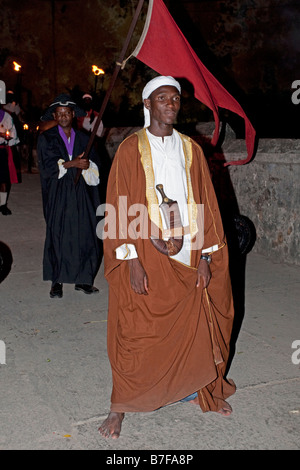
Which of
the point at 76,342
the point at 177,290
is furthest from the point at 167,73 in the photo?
the point at 76,342

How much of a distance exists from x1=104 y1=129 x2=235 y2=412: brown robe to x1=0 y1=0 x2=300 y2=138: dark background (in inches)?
643

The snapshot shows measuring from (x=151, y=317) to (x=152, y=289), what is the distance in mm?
155

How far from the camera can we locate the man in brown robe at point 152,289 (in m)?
3.14

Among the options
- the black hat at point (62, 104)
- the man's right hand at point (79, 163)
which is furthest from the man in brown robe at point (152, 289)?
Answer: the black hat at point (62, 104)

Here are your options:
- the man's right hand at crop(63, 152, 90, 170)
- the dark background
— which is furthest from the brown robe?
the dark background

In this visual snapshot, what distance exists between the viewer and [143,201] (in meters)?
3.14

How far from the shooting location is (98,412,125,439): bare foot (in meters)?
3.09

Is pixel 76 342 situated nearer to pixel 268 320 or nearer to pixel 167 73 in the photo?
pixel 268 320

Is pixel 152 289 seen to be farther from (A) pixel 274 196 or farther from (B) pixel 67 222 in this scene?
(A) pixel 274 196

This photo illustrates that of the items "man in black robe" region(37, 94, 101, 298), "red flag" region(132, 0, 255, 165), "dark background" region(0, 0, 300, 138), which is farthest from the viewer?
"dark background" region(0, 0, 300, 138)

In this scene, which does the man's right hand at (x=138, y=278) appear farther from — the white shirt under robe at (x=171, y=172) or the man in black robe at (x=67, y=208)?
the man in black robe at (x=67, y=208)

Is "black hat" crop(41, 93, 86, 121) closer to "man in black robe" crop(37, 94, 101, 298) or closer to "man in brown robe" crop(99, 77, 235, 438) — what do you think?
"man in black robe" crop(37, 94, 101, 298)

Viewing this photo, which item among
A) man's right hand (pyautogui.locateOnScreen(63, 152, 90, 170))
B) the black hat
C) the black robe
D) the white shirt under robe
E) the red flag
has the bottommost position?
the black robe
